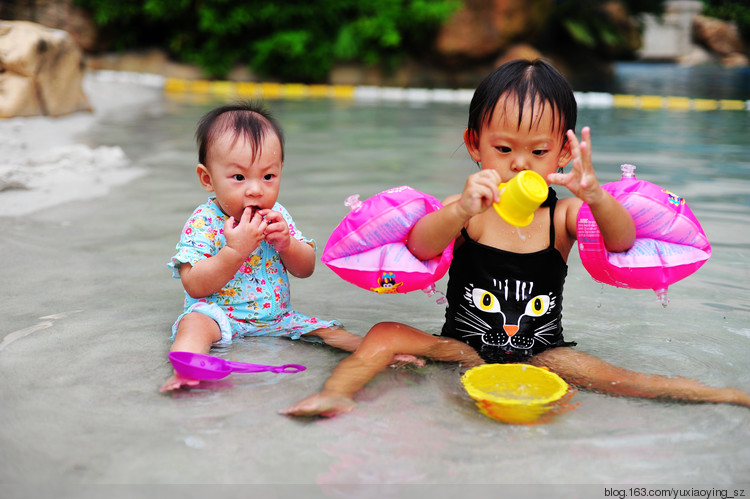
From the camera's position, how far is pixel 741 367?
2.41m

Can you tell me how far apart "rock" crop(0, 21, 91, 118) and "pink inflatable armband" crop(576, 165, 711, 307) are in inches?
248

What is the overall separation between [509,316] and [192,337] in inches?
40.0

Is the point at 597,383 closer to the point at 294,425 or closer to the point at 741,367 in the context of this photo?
the point at 741,367

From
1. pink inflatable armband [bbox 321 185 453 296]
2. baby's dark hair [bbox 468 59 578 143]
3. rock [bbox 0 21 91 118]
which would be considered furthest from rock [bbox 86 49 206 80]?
baby's dark hair [bbox 468 59 578 143]

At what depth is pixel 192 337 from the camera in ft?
7.70

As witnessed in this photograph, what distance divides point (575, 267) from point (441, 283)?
0.65 m

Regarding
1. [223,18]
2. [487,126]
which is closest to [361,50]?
[223,18]

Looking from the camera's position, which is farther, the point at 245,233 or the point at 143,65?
the point at 143,65

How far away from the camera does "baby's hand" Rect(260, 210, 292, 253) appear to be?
2434 mm

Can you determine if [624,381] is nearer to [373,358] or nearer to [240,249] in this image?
[373,358]

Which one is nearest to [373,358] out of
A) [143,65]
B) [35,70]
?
[35,70]

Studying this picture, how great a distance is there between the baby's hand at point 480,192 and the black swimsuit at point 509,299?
0.36 meters

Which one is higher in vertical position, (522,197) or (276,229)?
(522,197)

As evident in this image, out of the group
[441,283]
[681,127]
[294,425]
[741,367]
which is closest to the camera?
[294,425]
